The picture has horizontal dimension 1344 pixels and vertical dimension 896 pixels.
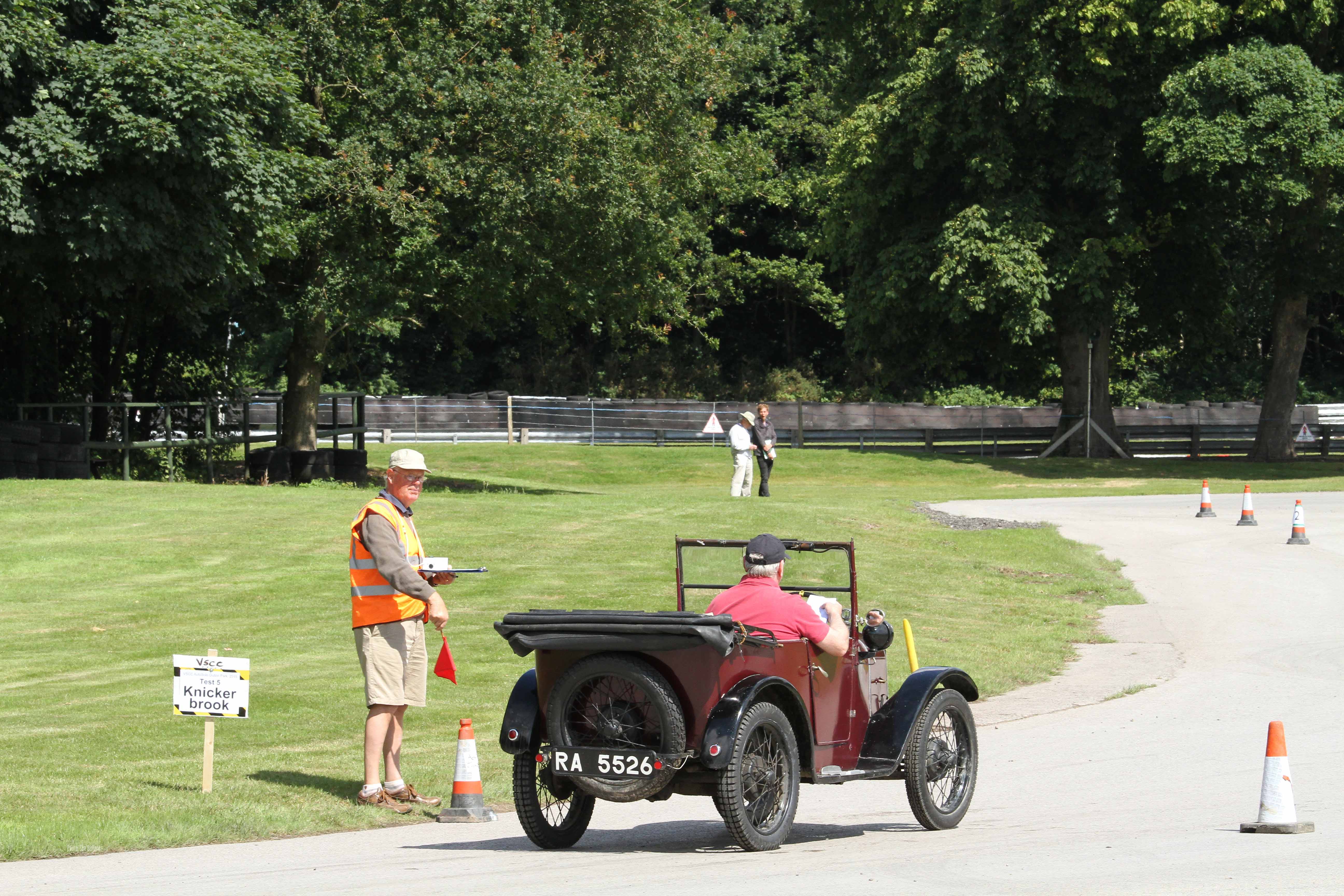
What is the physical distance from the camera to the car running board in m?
8.32

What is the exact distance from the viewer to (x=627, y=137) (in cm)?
3500

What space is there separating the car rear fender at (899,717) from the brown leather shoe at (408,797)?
8.65 ft

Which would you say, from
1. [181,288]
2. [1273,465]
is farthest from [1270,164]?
[181,288]

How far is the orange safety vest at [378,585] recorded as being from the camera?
9.12 m

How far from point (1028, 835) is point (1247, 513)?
20.7m

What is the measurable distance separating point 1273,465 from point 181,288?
31013 mm

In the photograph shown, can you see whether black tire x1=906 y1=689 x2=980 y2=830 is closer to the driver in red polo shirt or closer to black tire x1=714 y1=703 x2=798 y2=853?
the driver in red polo shirt

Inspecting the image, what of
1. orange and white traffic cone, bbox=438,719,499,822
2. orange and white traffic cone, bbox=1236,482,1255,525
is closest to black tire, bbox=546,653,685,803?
orange and white traffic cone, bbox=438,719,499,822

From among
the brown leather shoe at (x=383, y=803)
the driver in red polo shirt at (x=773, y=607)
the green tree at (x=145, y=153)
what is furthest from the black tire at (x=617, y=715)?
the green tree at (x=145, y=153)

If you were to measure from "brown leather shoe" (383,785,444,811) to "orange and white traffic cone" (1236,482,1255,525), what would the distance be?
68.3 feet

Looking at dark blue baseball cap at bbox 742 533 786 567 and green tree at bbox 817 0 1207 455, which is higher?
green tree at bbox 817 0 1207 455

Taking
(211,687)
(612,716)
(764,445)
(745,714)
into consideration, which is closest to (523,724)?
(612,716)

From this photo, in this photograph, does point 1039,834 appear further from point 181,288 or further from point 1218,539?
point 181,288

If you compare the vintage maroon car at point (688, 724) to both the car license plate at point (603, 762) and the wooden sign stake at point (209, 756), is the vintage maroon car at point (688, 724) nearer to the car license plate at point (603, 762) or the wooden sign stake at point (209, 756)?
the car license plate at point (603, 762)
